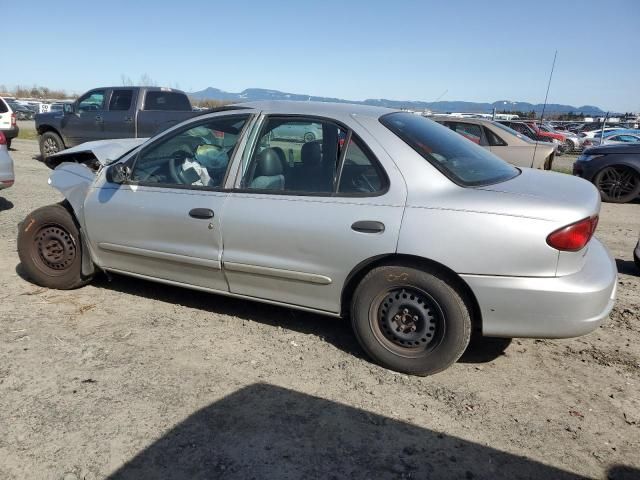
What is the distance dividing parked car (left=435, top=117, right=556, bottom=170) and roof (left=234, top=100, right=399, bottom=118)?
7.23m

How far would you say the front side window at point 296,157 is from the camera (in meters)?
3.42

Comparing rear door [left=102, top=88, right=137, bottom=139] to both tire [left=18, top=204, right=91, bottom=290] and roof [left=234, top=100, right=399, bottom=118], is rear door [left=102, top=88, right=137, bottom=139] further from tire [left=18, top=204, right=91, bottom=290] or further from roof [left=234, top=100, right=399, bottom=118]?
roof [left=234, top=100, right=399, bottom=118]

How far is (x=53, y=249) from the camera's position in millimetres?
4414

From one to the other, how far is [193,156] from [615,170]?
8.91m

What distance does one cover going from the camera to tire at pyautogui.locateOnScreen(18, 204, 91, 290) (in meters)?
4.30

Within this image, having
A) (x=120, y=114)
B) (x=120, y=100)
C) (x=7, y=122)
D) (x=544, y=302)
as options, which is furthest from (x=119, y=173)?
(x=7, y=122)

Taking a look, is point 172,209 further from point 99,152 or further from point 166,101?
point 166,101

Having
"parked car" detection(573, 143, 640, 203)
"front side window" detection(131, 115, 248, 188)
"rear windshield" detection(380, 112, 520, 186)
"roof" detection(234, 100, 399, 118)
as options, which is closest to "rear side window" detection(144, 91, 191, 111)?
"front side window" detection(131, 115, 248, 188)

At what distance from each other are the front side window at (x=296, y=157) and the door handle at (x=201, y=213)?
307 mm

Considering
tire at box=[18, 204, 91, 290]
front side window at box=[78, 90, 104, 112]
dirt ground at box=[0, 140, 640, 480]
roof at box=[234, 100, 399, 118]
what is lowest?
dirt ground at box=[0, 140, 640, 480]

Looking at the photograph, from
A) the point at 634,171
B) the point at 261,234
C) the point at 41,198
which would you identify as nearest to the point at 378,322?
the point at 261,234

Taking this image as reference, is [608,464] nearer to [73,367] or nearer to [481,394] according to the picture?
[481,394]

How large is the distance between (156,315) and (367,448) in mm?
2217

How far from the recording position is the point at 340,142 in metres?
3.41
